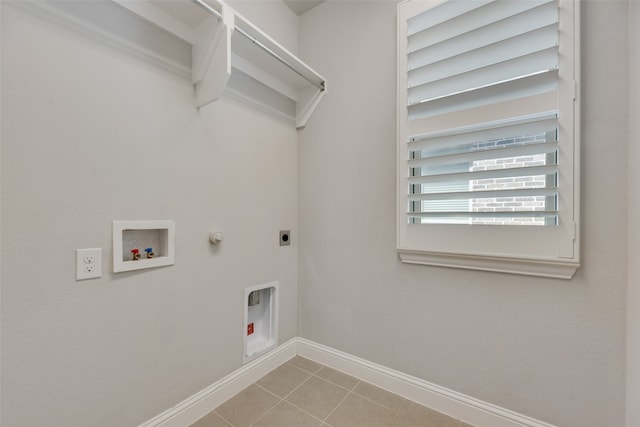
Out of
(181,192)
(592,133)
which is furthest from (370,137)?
(181,192)

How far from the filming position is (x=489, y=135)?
130 cm

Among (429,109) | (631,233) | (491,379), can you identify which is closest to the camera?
(631,233)

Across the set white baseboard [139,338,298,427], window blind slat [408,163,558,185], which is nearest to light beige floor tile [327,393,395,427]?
white baseboard [139,338,298,427]

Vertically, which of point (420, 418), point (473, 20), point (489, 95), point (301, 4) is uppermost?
point (301, 4)

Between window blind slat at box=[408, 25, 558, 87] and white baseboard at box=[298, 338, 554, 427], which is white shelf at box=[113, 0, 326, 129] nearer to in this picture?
window blind slat at box=[408, 25, 558, 87]

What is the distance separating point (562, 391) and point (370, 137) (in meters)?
1.60

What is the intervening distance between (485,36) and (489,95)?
0.29m

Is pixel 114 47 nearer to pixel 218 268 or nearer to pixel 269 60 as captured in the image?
pixel 269 60

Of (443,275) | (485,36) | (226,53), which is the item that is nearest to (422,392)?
(443,275)

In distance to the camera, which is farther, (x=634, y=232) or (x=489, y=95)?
(x=489, y=95)

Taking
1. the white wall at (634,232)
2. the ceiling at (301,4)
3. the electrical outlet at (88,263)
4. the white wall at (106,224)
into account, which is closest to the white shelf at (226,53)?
the white wall at (106,224)

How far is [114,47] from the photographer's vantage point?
43.9 inches

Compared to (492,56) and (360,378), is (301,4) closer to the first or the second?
(492,56)

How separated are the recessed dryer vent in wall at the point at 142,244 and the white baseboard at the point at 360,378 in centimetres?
75
